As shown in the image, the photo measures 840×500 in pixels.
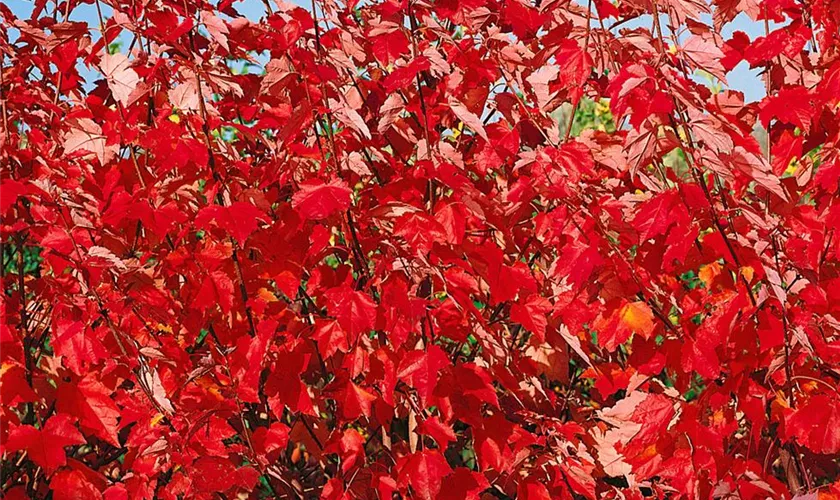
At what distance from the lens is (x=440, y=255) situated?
1.98 m

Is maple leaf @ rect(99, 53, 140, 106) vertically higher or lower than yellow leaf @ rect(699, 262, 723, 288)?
higher

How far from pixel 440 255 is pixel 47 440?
95 cm

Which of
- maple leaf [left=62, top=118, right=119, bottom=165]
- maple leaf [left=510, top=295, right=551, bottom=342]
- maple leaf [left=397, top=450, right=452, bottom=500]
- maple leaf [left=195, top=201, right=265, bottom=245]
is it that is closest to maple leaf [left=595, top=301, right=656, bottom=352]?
maple leaf [left=510, top=295, right=551, bottom=342]

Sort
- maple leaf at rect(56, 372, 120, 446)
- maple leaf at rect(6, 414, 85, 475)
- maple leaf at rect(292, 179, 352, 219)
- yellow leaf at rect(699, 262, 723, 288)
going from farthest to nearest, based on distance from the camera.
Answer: yellow leaf at rect(699, 262, 723, 288) < maple leaf at rect(56, 372, 120, 446) < maple leaf at rect(6, 414, 85, 475) < maple leaf at rect(292, 179, 352, 219)

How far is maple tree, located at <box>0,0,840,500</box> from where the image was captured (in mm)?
1820

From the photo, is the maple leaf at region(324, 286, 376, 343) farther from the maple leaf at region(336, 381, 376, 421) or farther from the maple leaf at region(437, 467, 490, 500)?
the maple leaf at region(437, 467, 490, 500)

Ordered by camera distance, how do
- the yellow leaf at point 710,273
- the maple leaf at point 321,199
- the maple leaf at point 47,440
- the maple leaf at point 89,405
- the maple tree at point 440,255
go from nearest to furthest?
the maple leaf at point 321,199
the maple tree at point 440,255
the maple leaf at point 47,440
the maple leaf at point 89,405
the yellow leaf at point 710,273

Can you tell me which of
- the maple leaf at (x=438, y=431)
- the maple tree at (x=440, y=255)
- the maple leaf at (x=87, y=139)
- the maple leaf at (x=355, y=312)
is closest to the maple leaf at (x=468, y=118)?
the maple tree at (x=440, y=255)

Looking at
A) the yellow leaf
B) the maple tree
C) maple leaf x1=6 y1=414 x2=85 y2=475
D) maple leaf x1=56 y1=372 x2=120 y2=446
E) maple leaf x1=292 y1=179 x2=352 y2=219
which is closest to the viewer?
maple leaf x1=292 y1=179 x2=352 y2=219

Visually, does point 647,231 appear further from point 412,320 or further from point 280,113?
point 280,113

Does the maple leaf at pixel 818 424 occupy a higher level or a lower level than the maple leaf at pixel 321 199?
lower

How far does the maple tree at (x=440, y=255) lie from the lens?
5.97ft

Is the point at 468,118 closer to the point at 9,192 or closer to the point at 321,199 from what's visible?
the point at 321,199

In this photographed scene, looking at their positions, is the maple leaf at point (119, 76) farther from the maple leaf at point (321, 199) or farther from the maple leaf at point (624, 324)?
the maple leaf at point (624, 324)
